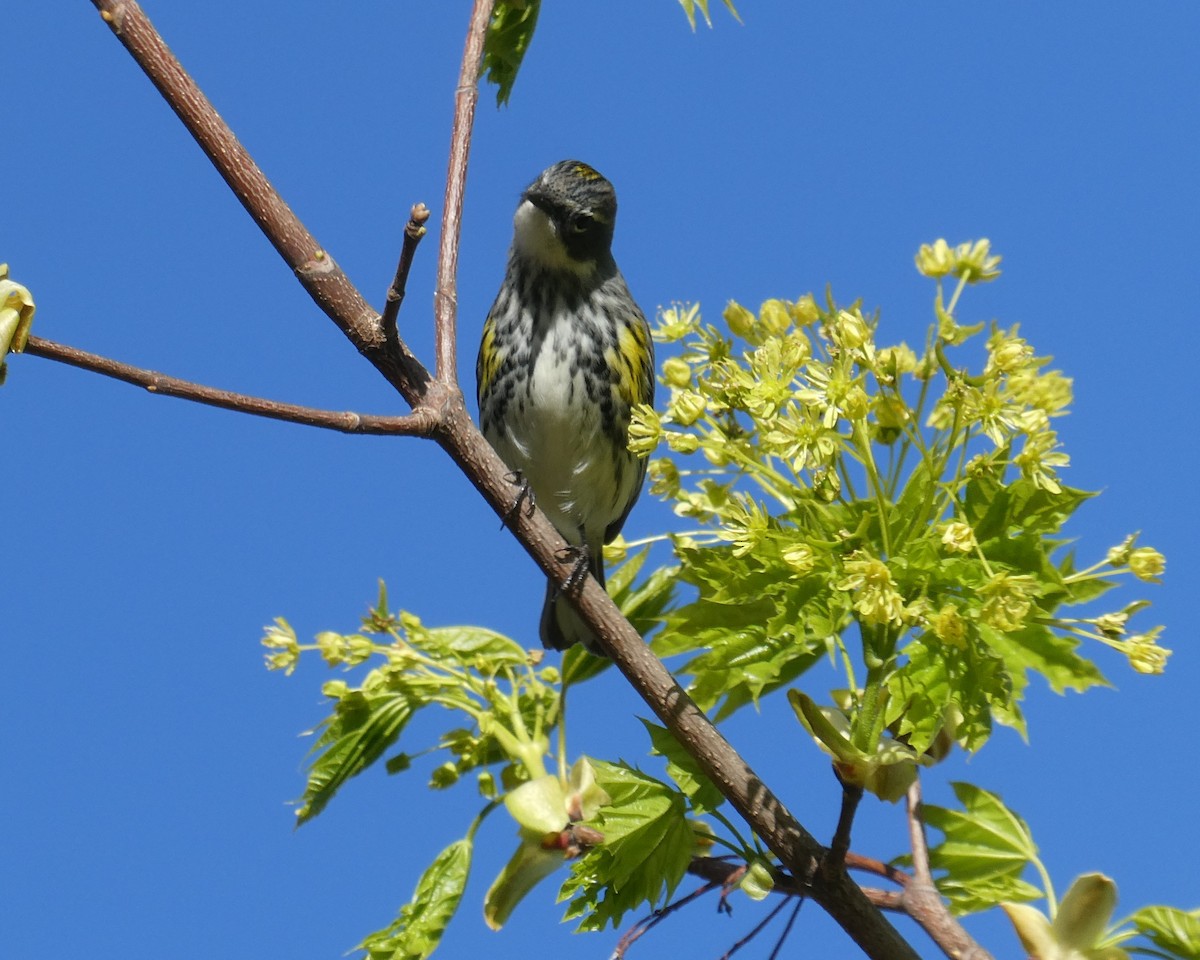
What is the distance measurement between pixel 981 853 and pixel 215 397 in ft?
5.09

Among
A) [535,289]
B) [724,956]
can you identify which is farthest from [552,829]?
[535,289]

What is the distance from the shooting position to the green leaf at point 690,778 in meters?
2.36

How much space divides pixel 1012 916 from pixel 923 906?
16 centimetres

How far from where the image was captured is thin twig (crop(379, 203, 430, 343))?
2041mm

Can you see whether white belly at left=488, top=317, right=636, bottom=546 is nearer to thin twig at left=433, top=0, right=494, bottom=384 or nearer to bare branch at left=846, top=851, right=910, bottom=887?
thin twig at left=433, top=0, right=494, bottom=384

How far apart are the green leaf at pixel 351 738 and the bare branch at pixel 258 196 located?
99 centimetres

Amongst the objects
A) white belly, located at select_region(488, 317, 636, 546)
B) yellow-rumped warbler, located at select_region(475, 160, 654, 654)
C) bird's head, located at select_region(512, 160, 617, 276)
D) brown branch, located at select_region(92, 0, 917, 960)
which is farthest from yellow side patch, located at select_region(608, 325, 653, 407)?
brown branch, located at select_region(92, 0, 917, 960)

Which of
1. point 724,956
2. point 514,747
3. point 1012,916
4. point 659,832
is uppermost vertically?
point 514,747

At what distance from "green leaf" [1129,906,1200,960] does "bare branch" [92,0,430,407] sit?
146cm

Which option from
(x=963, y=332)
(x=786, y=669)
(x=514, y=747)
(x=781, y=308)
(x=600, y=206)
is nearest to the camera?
(x=963, y=332)

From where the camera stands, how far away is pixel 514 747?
2906 mm

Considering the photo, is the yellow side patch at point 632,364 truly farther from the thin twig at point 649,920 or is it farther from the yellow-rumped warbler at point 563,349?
the thin twig at point 649,920

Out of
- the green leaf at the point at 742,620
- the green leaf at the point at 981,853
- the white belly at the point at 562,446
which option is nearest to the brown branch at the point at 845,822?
the green leaf at the point at 742,620

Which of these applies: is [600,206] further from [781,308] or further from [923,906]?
[923,906]
